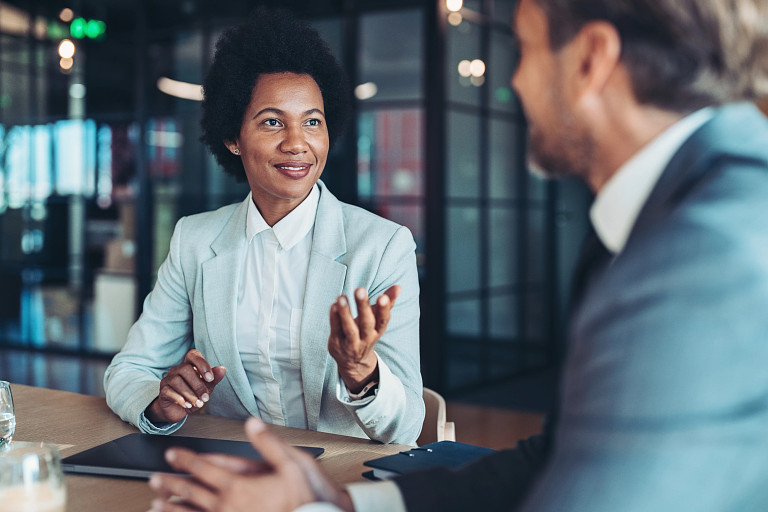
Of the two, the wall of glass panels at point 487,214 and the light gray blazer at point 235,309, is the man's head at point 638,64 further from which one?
the wall of glass panels at point 487,214

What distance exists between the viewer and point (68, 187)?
21.1 ft

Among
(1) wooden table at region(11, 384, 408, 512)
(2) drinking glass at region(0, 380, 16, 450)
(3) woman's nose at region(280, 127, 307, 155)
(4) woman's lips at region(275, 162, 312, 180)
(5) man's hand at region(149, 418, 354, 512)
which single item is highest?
(3) woman's nose at region(280, 127, 307, 155)

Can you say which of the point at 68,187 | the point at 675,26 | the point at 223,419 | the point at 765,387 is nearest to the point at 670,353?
the point at 765,387

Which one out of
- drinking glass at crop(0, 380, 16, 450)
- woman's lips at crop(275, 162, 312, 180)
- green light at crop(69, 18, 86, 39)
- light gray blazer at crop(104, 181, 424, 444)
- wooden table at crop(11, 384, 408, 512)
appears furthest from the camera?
green light at crop(69, 18, 86, 39)

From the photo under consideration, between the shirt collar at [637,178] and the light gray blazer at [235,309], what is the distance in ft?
2.39

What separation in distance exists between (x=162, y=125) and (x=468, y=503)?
555cm

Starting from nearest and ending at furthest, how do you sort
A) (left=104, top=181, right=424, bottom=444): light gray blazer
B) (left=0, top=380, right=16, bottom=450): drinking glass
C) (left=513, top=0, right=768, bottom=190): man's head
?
(left=513, top=0, right=768, bottom=190): man's head < (left=0, top=380, right=16, bottom=450): drinking glass < (left=104, top=181, right=424, bottom=444): light gray blazer

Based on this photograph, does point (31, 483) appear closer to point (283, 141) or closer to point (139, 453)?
point (139, 453)

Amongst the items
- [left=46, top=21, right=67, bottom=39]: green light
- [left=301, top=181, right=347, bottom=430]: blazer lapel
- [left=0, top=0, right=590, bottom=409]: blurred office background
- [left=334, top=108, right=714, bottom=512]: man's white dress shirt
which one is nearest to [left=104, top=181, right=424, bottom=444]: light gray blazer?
[left=301, top=181, right=347, bottom=430]: blazer lapel

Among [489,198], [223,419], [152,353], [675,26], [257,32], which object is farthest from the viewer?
[489,198]

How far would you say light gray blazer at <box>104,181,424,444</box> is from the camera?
157cm

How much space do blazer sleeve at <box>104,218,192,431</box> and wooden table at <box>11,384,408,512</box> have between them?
0.07 metres

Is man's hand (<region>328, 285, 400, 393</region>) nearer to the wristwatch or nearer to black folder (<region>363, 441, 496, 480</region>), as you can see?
the wristwatch

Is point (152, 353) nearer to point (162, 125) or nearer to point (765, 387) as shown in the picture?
point (765, 387)
